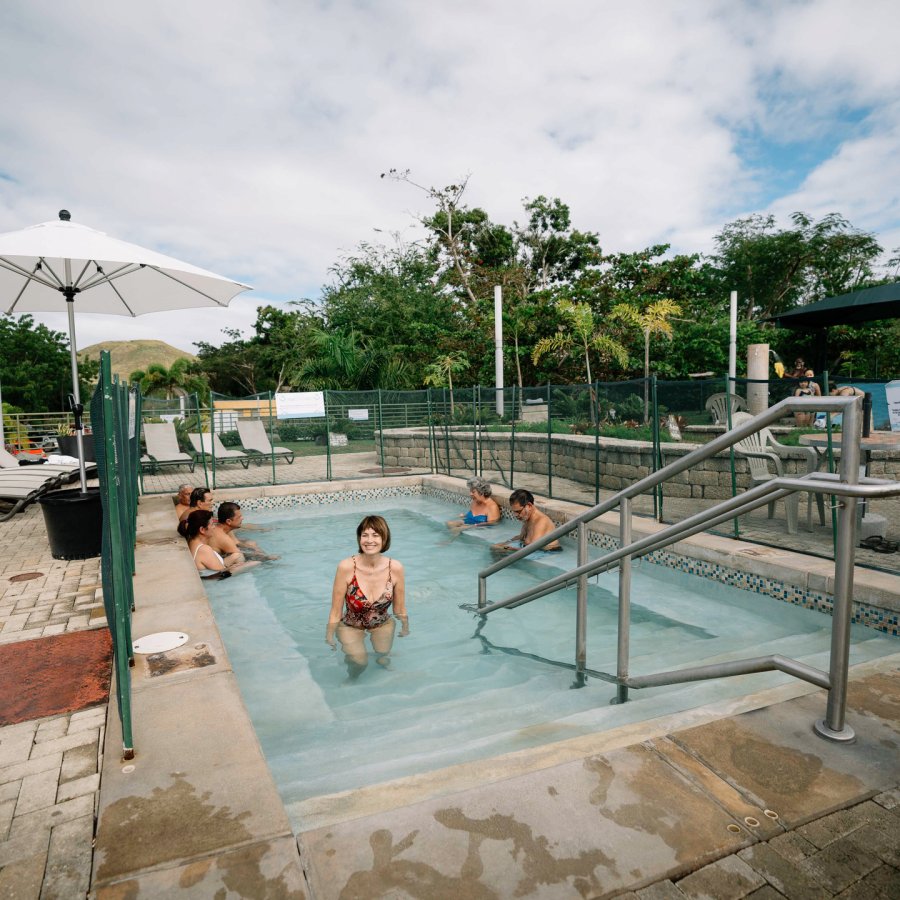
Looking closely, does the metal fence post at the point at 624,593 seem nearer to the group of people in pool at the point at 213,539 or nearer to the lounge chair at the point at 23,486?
the group of people in pool at the point at 213,539

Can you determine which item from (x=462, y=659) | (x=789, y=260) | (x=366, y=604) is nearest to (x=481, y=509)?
(x=462, y=659)

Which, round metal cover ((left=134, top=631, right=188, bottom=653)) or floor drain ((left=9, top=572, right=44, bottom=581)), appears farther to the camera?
floor drain ((left=9, top=572, right=44, bottom=581))

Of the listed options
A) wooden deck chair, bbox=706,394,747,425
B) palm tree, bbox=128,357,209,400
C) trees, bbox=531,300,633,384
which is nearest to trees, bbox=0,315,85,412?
palm tree, bbox=128,357,209,400

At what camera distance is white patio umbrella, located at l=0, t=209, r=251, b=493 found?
4938 mm

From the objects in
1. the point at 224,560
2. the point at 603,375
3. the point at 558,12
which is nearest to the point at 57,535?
the point at 224,560

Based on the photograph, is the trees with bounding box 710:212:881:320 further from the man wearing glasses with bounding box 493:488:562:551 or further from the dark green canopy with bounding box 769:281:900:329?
the man wearing glasses with bounding box 493:488:562:551

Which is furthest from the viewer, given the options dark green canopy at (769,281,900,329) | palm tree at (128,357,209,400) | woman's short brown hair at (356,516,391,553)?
palm tree at (128,357,209,400)

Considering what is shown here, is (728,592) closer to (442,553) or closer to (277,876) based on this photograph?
(442,553)

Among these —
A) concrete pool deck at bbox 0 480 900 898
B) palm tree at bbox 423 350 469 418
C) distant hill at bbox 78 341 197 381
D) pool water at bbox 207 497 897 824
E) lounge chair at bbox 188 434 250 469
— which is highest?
distant hill at bbox 78 341 197 381

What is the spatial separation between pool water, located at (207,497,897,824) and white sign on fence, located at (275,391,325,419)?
4936mm

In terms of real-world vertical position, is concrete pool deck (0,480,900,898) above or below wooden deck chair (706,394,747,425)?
below

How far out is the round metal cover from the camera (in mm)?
3273

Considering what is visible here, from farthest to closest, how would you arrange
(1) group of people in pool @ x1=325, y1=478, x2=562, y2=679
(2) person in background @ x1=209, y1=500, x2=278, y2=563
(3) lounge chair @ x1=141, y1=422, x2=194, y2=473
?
(3) lounge chair @ x1=141, y1=422, x2=194, y2=473
(2) person in background @ x1=209, y1=500, x2=278, y2=563
(1) group of people in pool @ x1=325, y1=478, x2=562, y2=679

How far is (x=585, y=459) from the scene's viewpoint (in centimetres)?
936
